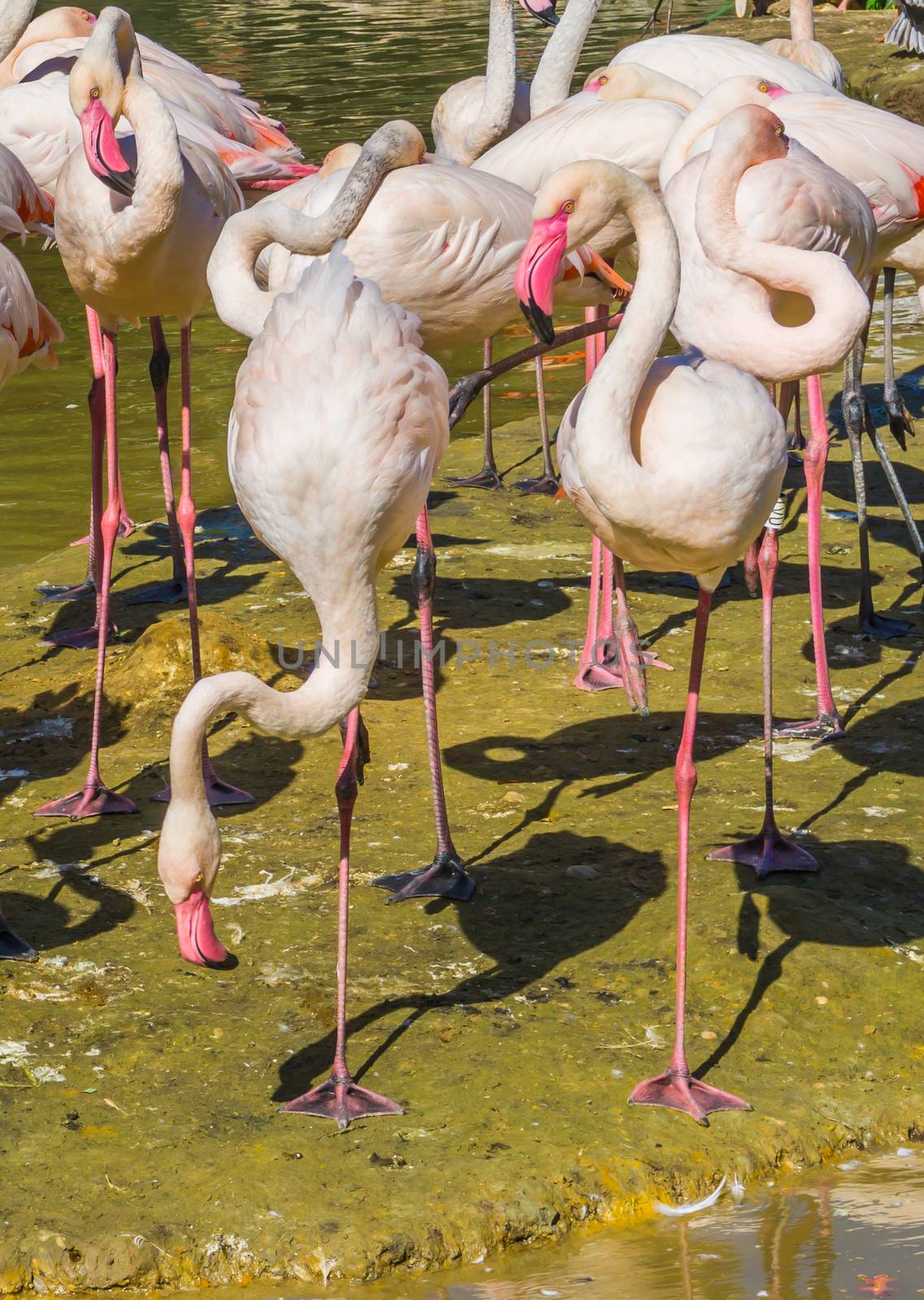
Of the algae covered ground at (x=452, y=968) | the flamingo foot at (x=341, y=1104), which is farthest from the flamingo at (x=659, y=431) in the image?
the flamingo foot at (x=341, y=1104)

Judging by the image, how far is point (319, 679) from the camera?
11.5ft

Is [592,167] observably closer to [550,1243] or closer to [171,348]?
[550,1243]

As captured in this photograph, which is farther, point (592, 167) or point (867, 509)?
point (867, 509)

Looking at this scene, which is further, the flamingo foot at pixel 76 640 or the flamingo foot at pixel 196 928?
the flamingo foot at pixel 76 640

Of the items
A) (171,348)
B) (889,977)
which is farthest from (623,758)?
(171,348)

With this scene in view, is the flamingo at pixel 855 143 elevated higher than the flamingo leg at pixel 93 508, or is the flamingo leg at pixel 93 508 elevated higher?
the flamingo at pixel 855 143

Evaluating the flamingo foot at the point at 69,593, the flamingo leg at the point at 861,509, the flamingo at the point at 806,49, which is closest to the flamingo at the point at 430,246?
the flamingo leg at the point at 861,509

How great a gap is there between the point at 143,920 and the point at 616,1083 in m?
1.35

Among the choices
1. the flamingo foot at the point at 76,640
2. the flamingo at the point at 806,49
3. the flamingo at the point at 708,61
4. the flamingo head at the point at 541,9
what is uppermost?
the flamingo at the point at 708,61

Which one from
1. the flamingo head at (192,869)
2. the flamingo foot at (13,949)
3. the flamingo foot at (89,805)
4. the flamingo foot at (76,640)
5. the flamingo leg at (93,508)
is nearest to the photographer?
the flamingo head at (192,869)

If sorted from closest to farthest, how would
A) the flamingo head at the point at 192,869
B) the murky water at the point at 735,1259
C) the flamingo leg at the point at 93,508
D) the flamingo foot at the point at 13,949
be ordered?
the murky water at the point at 735,1259 < the flamingo head at the point at 192,869 < the flamingo foot at the point at 13,949 < the flamingo leg at the point at 93,508

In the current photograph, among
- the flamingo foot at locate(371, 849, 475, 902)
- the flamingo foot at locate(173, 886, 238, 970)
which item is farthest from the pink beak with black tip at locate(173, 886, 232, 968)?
the flamingo foot at locate(371, 849, 475, 902)

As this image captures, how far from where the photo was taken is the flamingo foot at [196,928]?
3.22m

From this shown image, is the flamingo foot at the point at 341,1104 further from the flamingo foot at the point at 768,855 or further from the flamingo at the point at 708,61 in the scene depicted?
the flamingo at the point at 708,61
